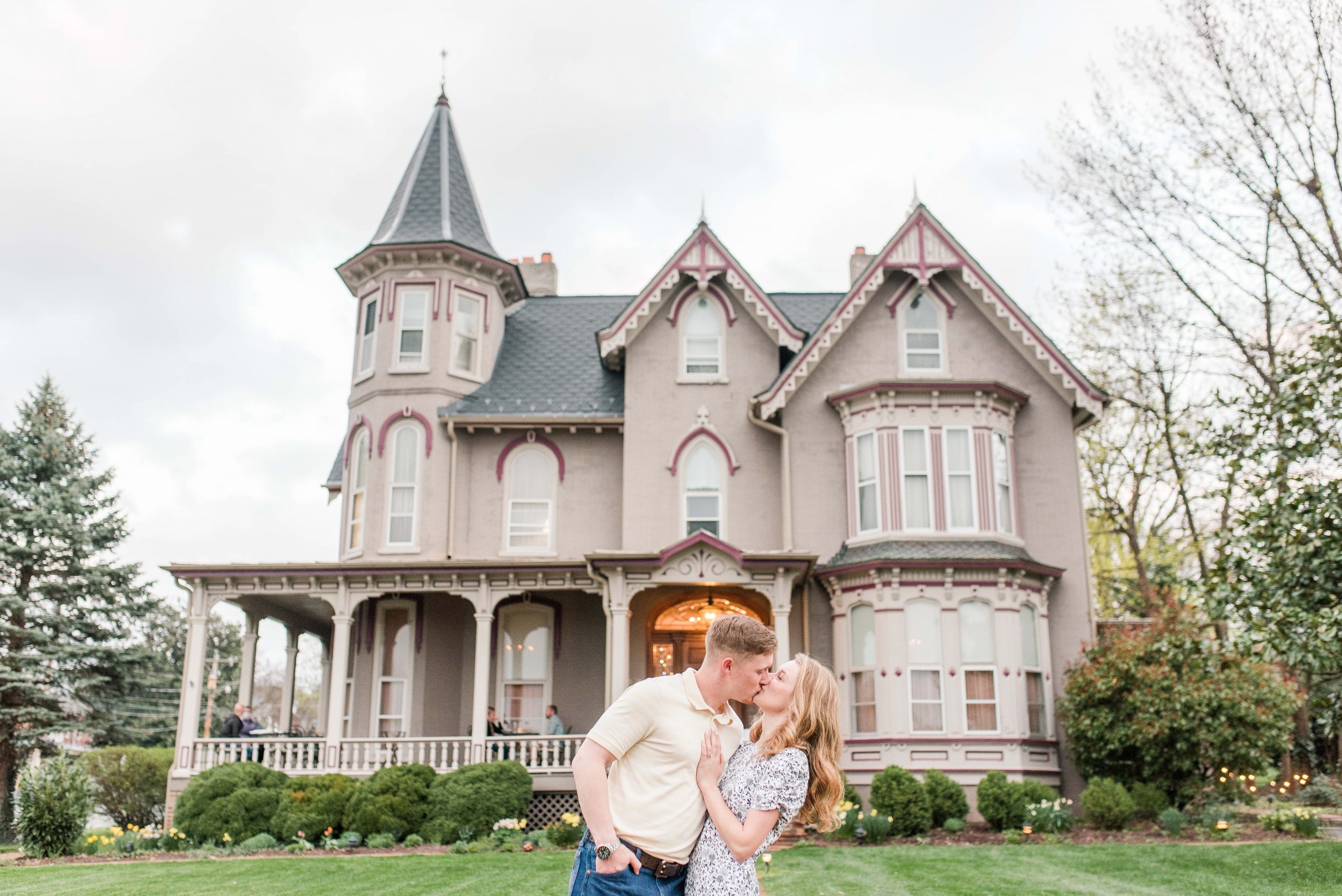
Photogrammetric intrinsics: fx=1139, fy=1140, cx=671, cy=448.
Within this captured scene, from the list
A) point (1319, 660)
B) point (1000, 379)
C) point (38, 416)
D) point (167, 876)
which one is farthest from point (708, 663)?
point (38, 416)

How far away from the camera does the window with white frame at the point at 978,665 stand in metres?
18.9

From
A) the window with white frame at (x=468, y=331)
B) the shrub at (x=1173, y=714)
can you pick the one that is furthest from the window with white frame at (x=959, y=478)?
the window with white frame at (x=468, y=331)

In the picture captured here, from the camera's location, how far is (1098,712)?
18.1 meters

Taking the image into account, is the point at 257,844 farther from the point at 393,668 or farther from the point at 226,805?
the point at 393,668

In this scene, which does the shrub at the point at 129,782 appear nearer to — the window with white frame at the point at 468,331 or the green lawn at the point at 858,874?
the green lawn at the point at 858,874

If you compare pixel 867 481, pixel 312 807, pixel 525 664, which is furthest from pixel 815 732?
pixel 525 664

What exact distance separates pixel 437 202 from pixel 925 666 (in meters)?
13.4

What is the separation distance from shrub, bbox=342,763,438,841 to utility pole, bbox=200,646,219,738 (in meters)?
8.24

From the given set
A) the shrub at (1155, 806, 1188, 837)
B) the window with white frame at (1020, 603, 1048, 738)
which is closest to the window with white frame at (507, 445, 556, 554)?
the window with white frame at (1020, 603, 1048, 738)

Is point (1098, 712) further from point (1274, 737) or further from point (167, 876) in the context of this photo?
point (167, 876)

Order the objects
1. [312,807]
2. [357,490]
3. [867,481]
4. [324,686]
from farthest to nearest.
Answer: [324,686]
[357,490]
[867,481]
[312,807]

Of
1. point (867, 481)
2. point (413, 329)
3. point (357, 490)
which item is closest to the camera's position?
point (867, 481)

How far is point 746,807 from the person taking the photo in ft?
13.8

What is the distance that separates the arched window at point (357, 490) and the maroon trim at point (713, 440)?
5.99 meters
